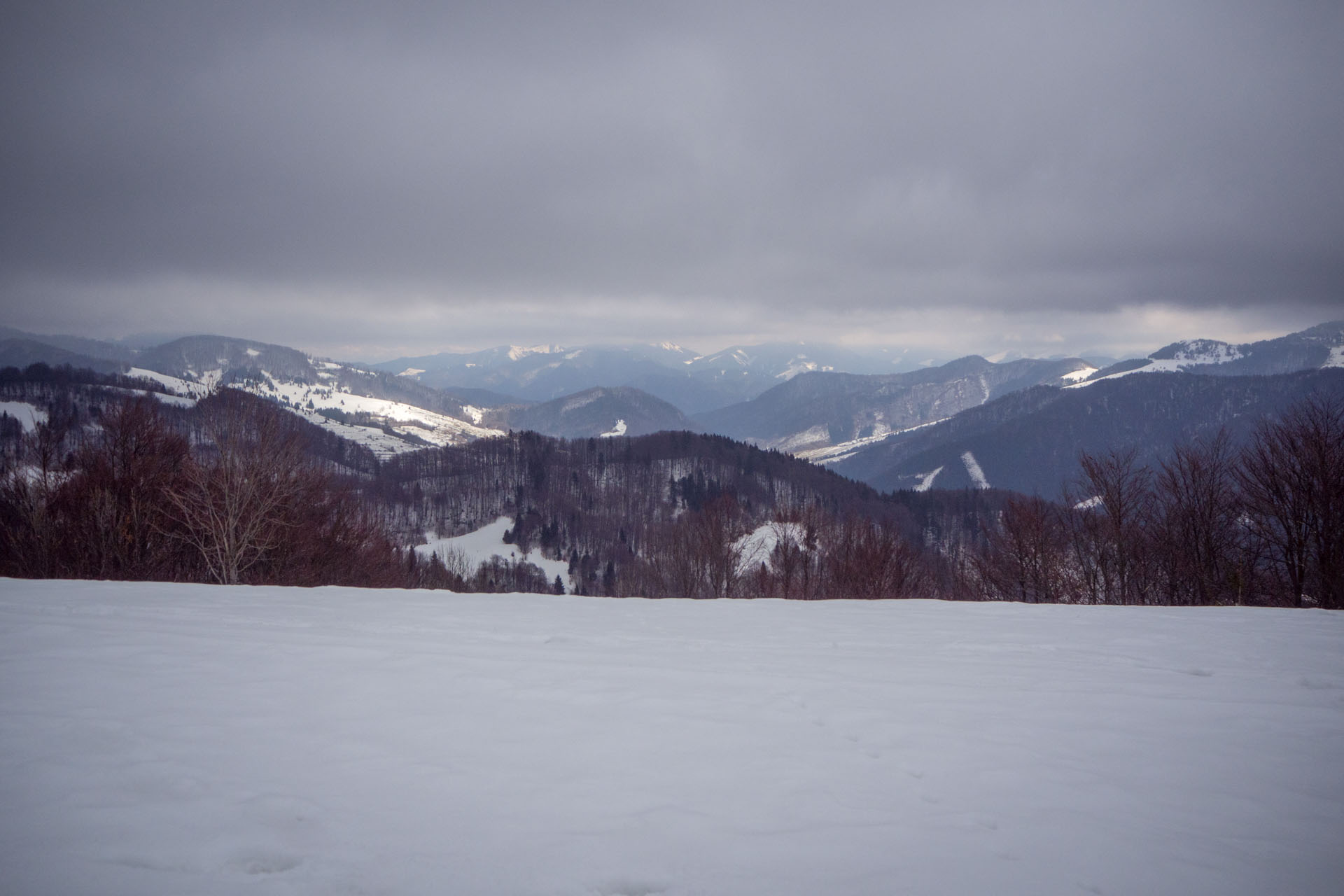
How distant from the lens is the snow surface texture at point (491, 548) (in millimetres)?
150100

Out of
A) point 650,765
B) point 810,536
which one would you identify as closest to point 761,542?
point 810,536

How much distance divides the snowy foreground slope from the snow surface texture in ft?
442

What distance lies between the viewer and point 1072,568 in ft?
106

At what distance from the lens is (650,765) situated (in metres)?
5.06

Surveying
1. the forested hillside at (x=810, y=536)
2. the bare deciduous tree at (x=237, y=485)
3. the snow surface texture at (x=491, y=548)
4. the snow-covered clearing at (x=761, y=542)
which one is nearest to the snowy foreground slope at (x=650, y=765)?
the bare deciduous tree at (x=237, y=485)

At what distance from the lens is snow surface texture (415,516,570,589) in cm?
15010

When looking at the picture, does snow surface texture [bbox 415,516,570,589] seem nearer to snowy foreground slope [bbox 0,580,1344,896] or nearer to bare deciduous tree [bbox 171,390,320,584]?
bare deciduous tree [bbox 171,390,320,584]

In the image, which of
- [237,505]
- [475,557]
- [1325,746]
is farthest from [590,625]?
[475,557]

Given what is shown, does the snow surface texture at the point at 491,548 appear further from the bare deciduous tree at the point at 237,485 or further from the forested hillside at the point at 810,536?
the bare deciduous tree at the point at 237,485

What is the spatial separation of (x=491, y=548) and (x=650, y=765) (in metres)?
175

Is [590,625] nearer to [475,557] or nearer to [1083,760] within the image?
[1083,760]

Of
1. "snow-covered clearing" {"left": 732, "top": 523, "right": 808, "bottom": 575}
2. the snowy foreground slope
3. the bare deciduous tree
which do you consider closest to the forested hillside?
the bare deciduous tree

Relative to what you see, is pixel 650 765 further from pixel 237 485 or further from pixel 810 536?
pixel 810 536

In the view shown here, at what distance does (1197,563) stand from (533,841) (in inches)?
1366
